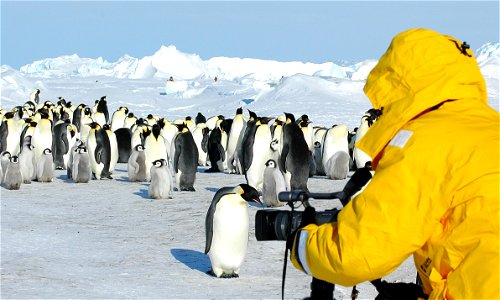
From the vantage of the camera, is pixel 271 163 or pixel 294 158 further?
pixel 294 158

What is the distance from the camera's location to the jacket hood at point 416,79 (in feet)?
5.39

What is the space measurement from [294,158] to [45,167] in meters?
3.90

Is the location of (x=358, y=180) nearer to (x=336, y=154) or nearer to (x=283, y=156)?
(x=283, y=156)

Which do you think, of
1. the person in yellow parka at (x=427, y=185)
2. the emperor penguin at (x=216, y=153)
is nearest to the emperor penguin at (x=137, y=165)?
the emperor penguin at (x=216, y=153)

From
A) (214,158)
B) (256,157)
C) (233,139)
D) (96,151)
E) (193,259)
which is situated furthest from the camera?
(214,158)

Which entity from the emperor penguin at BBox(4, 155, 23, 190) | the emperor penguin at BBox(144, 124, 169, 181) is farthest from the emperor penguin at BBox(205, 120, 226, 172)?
the emperor penguin at BBox(4, 155, 23, 190)

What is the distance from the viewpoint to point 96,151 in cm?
1288

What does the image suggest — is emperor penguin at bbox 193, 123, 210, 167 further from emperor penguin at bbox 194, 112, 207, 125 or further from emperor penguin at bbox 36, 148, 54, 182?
emperor penguin at bbox 36, 148, 54, 182

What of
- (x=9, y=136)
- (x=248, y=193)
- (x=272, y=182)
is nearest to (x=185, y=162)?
(x=272, y=182)

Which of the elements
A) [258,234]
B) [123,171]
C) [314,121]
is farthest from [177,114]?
[258,234]

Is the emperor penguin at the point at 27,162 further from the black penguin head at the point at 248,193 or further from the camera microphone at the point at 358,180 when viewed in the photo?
the camera microphone at the point at 358,180

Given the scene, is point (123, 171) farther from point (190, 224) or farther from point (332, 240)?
point (332, 240)

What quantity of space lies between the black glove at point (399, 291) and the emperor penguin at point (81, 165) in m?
10.3

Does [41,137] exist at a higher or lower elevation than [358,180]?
lower
